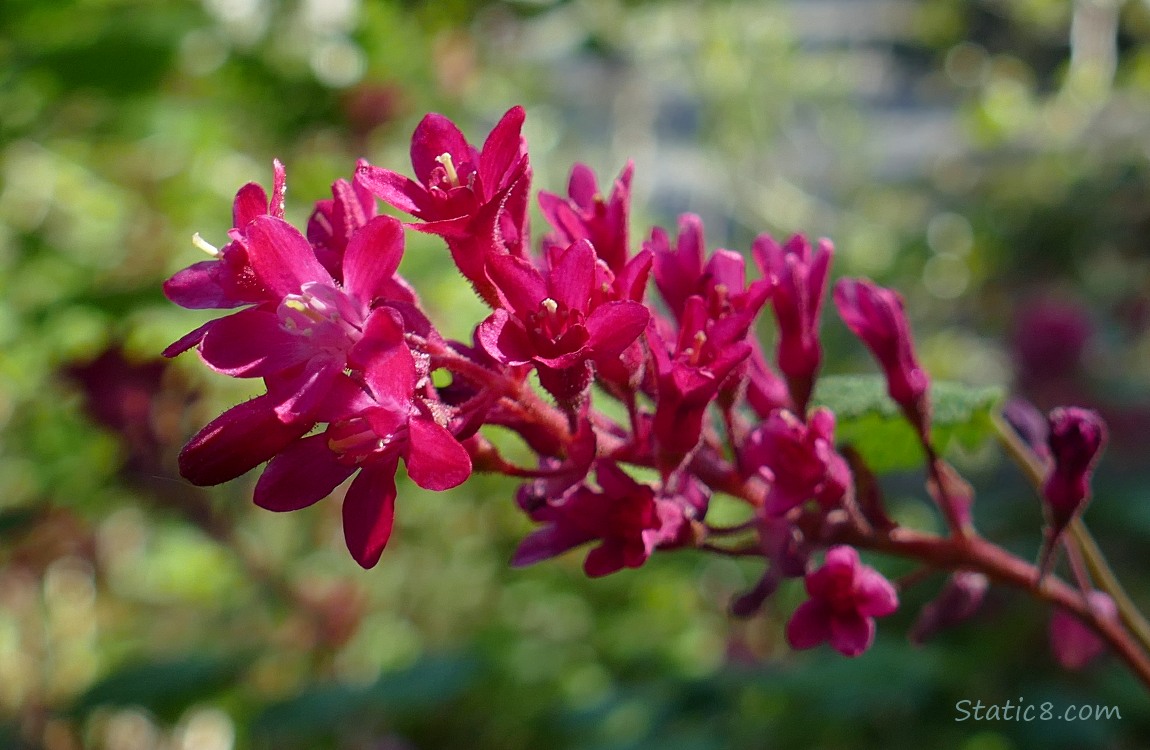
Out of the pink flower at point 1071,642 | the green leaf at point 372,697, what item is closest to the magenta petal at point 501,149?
the pink flower at point 1071,642

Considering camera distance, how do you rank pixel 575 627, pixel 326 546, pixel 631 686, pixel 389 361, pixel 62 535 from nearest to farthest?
pixel 389 361 → pixel 631 686 → pixel 62 535 → pixel 575 627 → pixel 326 546

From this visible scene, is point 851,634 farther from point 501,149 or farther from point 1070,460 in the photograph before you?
point 501,149

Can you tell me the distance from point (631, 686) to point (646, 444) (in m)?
1.57

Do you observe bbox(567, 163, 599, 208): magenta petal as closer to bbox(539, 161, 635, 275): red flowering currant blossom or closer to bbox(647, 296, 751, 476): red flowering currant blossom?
bbox(539, 161, 635, 275): red flowering currant blossom

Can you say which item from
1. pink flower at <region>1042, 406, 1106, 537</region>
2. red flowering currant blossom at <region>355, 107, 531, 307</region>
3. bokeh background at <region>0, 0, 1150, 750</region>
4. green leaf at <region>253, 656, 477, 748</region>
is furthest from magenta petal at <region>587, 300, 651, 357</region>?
green leaf at <region>253, 656, 477, 748</region>

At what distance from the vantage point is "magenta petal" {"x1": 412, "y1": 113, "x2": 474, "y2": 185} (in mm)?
900

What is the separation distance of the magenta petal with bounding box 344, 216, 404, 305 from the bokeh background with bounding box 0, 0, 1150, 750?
97 centimetres

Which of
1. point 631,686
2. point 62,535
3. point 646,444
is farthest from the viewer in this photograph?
point 62,535

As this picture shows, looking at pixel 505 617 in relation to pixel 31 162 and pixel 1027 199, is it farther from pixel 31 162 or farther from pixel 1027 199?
pixel 1027 199

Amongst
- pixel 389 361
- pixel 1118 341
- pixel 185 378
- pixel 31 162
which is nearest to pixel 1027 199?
pixel 1118 341

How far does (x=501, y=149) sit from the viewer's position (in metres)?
0.84

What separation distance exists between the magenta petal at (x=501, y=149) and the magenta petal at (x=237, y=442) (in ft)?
0.86

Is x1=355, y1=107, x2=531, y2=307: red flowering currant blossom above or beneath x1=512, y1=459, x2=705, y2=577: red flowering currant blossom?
above

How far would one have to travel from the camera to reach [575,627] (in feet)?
9.87
